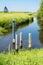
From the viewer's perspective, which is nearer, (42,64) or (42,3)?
(42,64)

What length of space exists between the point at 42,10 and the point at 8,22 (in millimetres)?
18614

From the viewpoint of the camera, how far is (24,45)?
2361 cm

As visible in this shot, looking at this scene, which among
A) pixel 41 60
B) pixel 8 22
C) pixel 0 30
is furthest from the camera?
pixel 8 22

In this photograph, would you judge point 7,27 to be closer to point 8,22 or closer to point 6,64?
point 8,22

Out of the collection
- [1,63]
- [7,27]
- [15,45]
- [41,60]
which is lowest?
[7,27]

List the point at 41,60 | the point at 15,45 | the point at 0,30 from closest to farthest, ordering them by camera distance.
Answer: the point at 41,60, the point at 15,45, the point at 0,30

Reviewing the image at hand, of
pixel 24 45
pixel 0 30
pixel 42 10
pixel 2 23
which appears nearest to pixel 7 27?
pixel 2 23

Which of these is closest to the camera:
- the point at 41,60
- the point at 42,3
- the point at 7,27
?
the point at 41,60

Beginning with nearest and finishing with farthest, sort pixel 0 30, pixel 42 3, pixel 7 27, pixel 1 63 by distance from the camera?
1. pixel 1 63
2. pixel 0 30
3. pixel 7 27
4. pixel 42 3

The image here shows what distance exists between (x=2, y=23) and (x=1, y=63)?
32.6 meters

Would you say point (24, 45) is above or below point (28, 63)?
below

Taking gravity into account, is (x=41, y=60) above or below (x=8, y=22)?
above

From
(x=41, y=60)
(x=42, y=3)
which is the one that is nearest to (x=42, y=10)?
(x=42, y=3)

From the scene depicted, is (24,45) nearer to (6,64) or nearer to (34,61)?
(34,61)
